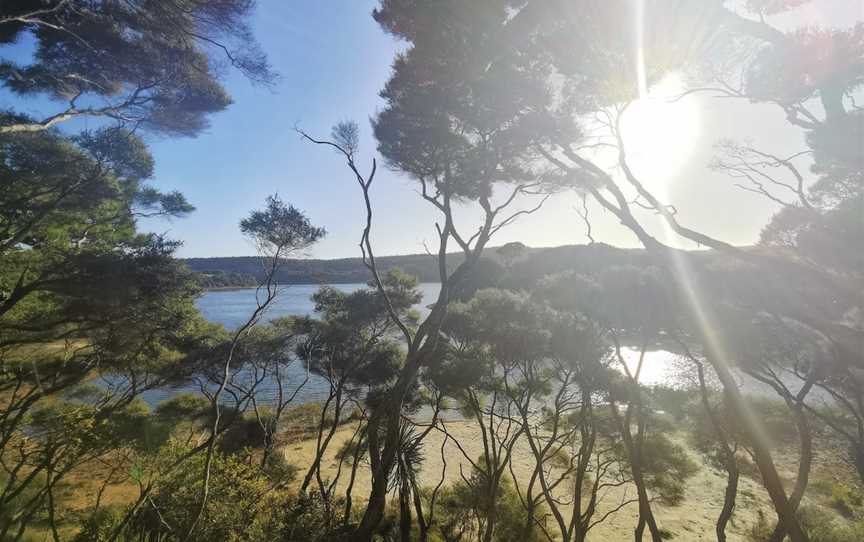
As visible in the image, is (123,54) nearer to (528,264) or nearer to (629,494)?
(528,264)

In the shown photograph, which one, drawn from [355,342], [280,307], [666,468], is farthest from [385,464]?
[280,307]

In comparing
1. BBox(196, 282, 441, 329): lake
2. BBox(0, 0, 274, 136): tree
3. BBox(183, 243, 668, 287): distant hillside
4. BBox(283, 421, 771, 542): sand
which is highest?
BBox(0, 0, 274, 136): tree

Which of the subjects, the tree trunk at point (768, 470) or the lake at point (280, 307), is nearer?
the tree trunk at point (768, 470)

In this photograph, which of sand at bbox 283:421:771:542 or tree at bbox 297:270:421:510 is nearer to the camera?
sand at bbox 283:421:771:542

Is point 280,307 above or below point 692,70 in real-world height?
below

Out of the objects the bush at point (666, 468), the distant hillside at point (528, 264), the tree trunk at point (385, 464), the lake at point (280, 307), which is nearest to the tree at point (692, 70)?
the distant hillside at point (528, 264)

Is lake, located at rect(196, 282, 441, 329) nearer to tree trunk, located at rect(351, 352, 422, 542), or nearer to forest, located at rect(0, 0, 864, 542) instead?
forest, located at rect(0, 0, 864, 542)

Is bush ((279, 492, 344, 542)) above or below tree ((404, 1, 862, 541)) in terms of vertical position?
below

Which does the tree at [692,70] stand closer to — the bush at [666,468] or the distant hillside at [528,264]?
the distant hillside at [528,264]

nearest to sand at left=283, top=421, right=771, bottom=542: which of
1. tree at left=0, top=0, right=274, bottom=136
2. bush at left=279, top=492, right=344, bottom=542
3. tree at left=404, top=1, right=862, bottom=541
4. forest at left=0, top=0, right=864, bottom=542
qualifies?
forest at left=0, top=0, right=864, bottom=542

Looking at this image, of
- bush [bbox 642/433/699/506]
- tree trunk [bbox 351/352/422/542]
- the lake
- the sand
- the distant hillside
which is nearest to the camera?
tree trunk [bbox 351/352/422/542]

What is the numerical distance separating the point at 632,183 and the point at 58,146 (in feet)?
32.6

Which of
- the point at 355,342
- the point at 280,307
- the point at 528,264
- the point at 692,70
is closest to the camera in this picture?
the point at 692,70

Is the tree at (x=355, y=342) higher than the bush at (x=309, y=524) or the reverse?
higher
